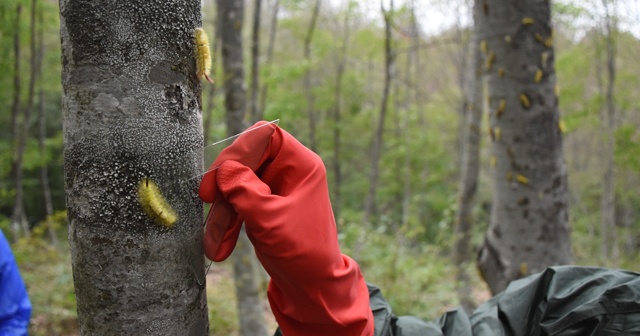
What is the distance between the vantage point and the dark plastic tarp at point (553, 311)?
1593 millimetres

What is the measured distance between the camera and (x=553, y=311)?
173cm

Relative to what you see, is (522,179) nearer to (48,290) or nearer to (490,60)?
(490,60)

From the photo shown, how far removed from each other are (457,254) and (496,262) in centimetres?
403

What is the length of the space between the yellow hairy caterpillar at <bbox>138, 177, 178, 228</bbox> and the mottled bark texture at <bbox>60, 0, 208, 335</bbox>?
13 mm

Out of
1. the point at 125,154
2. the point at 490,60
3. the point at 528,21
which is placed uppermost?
the point at 528,21

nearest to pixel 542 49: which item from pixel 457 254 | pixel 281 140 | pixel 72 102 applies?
pixel 281 140

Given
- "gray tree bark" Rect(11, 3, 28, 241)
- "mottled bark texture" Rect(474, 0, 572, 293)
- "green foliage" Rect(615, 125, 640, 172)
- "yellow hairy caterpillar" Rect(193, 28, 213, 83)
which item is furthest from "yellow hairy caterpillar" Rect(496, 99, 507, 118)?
"green foliage" Rect(615, 125, 640, 172)

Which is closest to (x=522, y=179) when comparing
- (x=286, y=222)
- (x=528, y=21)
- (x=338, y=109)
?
(x=528, y=21)

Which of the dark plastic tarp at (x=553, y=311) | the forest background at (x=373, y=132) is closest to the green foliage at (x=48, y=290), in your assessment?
the forest background at (x=373, y=132)

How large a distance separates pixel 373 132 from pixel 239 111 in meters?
17.2

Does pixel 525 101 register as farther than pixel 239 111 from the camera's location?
No

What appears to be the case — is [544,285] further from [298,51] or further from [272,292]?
[298,51]

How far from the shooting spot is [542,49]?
288 cm

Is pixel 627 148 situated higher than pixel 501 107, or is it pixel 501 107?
pixel 501 107
